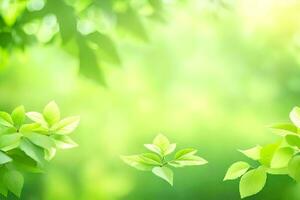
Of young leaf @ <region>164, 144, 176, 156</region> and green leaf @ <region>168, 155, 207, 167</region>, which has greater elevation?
young leaf @ <region>164, 144, 176, 156</region>

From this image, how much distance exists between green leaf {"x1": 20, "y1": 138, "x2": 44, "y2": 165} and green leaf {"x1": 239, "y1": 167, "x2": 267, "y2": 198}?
407 mm

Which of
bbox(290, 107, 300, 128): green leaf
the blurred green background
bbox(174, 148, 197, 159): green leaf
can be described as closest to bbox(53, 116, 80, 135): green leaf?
bbox(174, 148, 197, 159): green leaf

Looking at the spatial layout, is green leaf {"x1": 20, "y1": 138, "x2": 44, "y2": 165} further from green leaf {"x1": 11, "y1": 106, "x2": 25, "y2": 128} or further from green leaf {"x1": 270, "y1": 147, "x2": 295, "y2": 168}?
green leaf {"x1": 270, "y1": 147, "x2": 295, "y2": 168}

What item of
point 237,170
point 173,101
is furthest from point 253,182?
point 173,101

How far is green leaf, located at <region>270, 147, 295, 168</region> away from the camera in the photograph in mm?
958

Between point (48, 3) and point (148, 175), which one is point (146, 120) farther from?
point (48, 3)

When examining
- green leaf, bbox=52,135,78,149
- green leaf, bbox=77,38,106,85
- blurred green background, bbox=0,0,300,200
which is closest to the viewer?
green leaf, bbox=52,135,78,149

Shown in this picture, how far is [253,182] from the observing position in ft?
3.38

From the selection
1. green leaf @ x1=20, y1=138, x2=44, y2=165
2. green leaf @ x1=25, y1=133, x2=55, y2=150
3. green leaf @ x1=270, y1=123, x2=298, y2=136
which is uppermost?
green leaf @ x1=270, y1=123, x2=298, y2=136

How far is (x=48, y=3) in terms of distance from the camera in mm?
1738

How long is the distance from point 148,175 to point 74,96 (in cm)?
99

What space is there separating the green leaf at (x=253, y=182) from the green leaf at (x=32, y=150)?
0.41 metres

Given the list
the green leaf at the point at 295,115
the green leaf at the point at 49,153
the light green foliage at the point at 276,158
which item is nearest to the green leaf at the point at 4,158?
the green leaf at the point at 49,153

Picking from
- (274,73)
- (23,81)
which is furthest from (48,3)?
(23,81)
